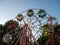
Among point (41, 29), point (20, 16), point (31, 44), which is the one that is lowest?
point (31, 44)

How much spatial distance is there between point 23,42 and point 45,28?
1596 mm

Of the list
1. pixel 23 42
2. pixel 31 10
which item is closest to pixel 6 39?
pixel 23 42

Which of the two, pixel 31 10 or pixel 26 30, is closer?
pixel 26 30

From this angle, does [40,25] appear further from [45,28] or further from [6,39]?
[6,39]

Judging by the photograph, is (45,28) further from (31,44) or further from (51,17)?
(31,44)

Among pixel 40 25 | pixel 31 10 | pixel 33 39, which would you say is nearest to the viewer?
pixel 33 39

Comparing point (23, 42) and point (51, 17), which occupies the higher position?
point (51, 17)

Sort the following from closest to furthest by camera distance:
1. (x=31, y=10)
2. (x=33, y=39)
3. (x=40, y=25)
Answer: (x=33, y=39)
(x=40, y=25)
(x=31, y=10)

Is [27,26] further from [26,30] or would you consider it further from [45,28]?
[45,28]

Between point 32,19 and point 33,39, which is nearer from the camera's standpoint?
point 33,39

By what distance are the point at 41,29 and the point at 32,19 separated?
0.73 metres

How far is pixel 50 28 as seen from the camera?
10.0 meters

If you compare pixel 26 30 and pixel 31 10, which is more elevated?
pixel 31 10

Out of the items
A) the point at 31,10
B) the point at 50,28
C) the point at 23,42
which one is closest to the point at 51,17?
the point at 50,28
